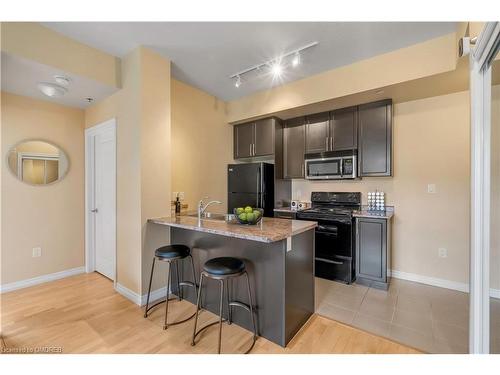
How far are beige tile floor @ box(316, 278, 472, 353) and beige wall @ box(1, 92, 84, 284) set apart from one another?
134 inches

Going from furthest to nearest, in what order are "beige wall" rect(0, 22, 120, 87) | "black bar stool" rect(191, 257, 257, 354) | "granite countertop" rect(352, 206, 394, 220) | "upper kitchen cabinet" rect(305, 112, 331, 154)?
"upper kitchen cabinet" rect(305, 112, 331, 154) < "granite countertop" rect(352, 206, 394, 220) < "beige wall" rect(0, 22, 120, 87) < "black bar stool" rect(191, 257, 257, 354)

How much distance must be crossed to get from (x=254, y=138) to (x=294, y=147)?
70 centimetres

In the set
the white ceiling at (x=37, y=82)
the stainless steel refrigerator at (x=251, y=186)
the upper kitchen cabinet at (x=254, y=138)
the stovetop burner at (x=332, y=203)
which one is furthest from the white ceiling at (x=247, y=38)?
the stovetop burner at (x=332, y=203)

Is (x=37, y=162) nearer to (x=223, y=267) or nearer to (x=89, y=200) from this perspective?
(x=89, y=200)

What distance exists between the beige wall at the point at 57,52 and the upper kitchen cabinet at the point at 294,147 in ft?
8.26

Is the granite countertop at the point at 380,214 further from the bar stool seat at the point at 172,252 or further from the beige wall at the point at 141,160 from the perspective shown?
the beige wall at the point at 141,160

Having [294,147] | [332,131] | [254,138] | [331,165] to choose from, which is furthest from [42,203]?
[332,131]

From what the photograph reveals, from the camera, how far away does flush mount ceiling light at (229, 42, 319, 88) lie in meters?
2.46

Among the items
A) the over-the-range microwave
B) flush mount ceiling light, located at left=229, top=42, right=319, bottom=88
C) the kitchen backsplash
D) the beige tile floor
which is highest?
flush mount ceiling light, located at left=229, top=42, right=319, bottom=88

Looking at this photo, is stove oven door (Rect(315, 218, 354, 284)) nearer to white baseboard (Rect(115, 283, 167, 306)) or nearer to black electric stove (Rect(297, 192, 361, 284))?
black electric stove (Rect(297, 192, 361, 284))

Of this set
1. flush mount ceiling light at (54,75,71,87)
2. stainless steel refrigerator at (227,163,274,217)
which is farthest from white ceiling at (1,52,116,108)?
stainless steel refrigerator at (227,163,274,217)

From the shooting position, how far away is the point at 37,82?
245cm

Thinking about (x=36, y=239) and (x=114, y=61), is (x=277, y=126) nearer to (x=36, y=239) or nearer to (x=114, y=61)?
(x=114, y=61)

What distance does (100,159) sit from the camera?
312cm
